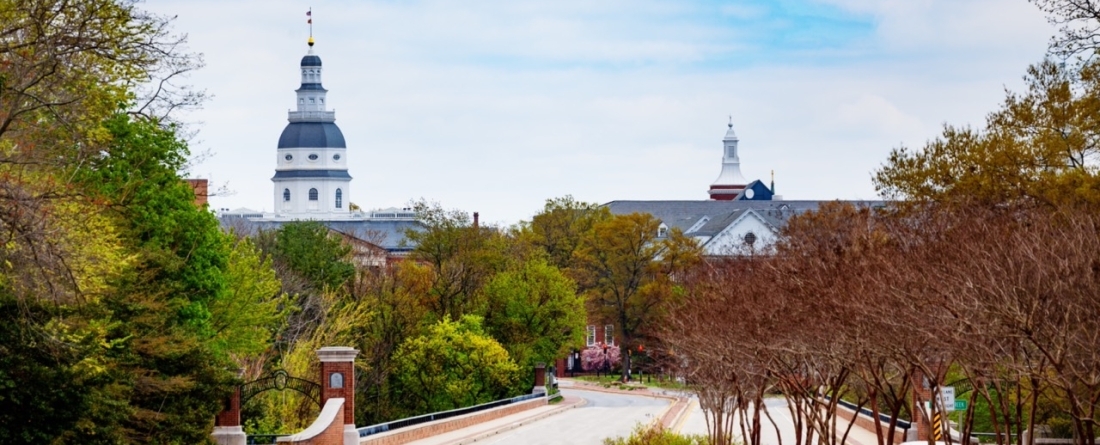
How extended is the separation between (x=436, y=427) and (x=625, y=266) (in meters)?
53.3

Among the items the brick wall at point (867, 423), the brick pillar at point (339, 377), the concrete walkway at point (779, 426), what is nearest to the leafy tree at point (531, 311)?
the concrete walkway at point (779, 426)

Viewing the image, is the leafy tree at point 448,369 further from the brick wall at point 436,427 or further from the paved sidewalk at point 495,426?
the paved sidewalk at point 495,426

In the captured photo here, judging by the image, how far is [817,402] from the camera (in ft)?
112

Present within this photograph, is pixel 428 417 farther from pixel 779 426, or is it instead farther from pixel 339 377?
pixel 779 426

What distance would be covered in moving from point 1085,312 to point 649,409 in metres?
45.5

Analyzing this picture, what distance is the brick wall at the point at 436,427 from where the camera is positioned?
40053 millimetres

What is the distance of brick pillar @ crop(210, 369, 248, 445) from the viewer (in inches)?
1387

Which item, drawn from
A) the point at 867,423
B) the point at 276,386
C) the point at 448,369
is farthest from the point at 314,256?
the point at 276,386

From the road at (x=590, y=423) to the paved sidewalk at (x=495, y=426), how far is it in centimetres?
33

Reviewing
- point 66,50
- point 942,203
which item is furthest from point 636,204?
point 66,50

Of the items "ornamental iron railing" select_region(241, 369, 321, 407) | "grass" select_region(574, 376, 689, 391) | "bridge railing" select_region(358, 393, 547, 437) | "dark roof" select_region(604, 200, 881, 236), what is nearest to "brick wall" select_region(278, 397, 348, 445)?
"bridge railing" select_region(358, 393, 547, 437)

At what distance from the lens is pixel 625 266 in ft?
326

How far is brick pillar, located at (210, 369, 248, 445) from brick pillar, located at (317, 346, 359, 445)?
232cm

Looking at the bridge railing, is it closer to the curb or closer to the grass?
the curb
